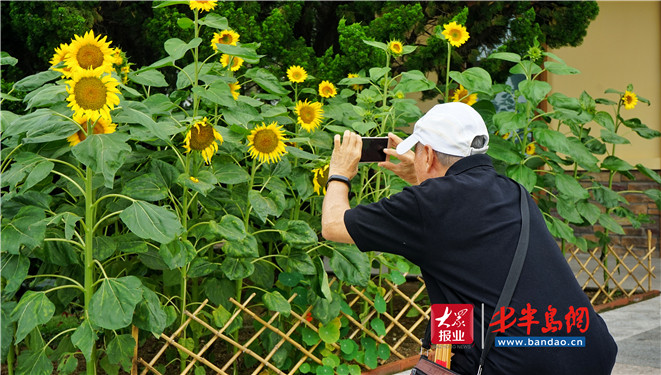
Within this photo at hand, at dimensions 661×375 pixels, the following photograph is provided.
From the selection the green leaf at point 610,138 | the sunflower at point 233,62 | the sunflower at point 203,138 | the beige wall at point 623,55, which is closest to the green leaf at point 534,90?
the green leaf at point 610,138

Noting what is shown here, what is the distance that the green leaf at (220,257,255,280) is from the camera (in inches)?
121

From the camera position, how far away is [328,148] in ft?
12.1

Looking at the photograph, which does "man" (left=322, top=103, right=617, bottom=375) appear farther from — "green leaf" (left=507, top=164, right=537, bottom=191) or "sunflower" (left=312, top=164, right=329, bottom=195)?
"green leaf" (left=507, top=164, right=537, bottom=191)

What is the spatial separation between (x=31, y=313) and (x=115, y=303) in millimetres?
311

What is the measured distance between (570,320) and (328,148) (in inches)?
74.7

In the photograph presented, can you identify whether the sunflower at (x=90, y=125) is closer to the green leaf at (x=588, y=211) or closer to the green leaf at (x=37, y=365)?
the green leaf at (x=37, y=365)

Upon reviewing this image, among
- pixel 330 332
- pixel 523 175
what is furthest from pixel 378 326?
pixel 523 175

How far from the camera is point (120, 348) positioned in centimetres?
295

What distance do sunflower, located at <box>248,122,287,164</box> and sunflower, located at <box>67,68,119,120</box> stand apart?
0.68 m

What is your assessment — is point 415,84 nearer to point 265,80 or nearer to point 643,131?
point 265,80

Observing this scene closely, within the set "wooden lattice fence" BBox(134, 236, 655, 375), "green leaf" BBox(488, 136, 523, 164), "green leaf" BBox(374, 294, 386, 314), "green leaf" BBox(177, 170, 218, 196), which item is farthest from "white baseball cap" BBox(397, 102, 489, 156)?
"green leaf" BBox(488, 136, 523, 164)

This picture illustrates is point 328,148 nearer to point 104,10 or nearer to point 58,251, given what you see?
point 58,251

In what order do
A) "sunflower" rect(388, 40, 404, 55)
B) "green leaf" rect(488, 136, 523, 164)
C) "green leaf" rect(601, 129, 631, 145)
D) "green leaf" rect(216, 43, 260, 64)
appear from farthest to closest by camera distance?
"green leaf" rect(601, 129, 631, 145) < "green leaf" rect(488, 136, 523, 164) < "sunflower" rect(388, 40, 404, 55) < "green leaf" rect(216, 43, 260, 64)

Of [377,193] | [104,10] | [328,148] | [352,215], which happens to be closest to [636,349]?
[377,193]
